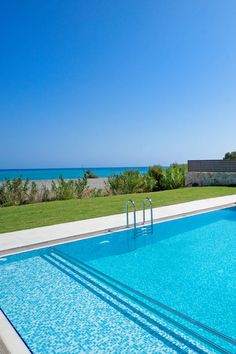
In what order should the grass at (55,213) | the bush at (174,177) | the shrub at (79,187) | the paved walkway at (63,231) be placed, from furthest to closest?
the bush at (174,177) → the shrub at (79,187) → the grass at (55,213) → the paved walkway at (63,231)

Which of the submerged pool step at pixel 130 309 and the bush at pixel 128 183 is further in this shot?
the bush at pixel 128 183

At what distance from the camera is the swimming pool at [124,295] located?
2881 millimetres

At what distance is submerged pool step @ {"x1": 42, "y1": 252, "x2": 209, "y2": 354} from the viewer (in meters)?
2.82

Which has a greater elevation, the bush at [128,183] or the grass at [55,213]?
the bush at [128,183]

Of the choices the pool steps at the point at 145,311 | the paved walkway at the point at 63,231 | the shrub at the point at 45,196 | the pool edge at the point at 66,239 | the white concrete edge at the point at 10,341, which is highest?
the shrub at the point at 45,196

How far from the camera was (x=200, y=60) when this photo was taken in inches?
539

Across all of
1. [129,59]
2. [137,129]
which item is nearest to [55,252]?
[129,59]

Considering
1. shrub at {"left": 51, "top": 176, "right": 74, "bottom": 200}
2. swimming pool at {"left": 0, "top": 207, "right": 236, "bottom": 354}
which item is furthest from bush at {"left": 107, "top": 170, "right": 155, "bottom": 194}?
swimming pool at {"left": 0, "top": 207, "right": 236, "bottom": 354}

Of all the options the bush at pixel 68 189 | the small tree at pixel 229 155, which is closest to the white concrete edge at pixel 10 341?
the bush at pixel 68 189

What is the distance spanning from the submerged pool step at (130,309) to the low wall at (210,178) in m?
14.5

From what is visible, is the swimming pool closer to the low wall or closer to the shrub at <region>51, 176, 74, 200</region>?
the shrub at <region>51, 176, 74, 200</region>

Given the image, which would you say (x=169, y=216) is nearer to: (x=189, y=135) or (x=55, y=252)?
(x=55, y=252)

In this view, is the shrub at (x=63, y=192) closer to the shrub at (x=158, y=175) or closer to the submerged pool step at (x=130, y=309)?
the shrub at (x=158, y=175)

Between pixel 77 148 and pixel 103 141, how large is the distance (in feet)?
8.68
